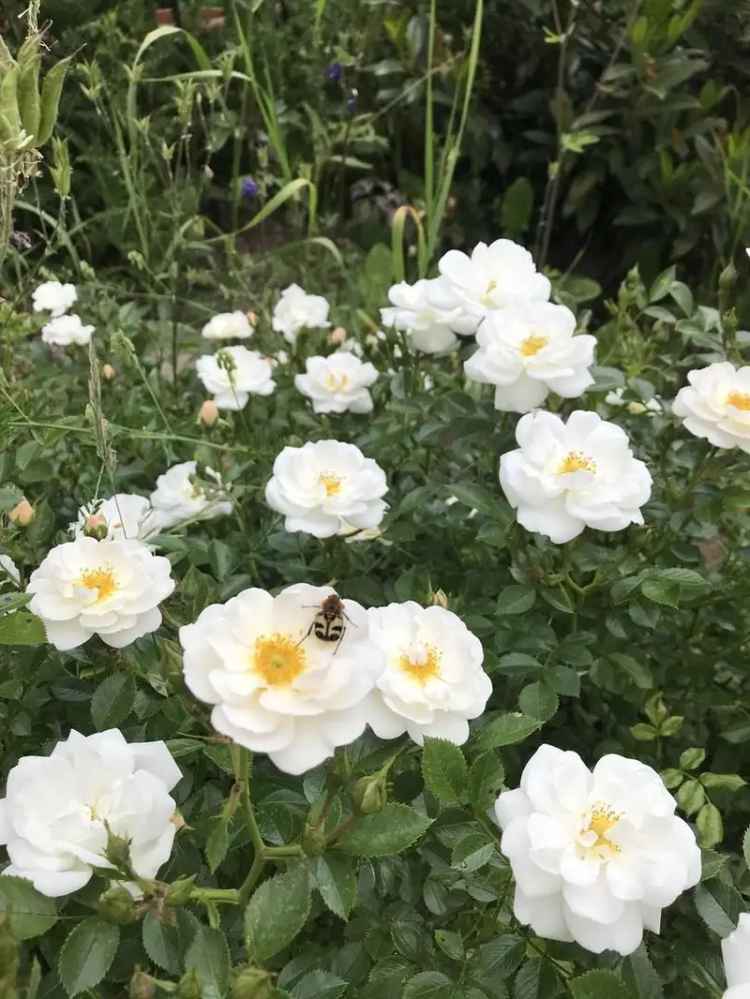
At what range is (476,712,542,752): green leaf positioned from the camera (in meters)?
0.76

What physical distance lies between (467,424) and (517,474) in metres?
0.25

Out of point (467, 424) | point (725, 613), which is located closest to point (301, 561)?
point (467, 424)

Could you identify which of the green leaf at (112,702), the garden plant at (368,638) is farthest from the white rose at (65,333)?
the green leaf at (112,702)

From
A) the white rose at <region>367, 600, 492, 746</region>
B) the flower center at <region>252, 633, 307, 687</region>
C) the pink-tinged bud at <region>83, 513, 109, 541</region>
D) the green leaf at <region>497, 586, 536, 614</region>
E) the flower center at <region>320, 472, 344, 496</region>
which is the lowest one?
the green leaf at <region>497, 586, 536, 614</region>

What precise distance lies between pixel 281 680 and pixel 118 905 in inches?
6.5

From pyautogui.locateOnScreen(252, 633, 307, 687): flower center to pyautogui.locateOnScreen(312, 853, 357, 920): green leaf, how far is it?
137 millimetres

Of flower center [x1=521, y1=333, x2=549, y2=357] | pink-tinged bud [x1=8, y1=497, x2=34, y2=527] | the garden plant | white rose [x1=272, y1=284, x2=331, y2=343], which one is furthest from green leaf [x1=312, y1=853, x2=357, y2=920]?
white rose [x1=272, y1=284, x2=331, y2=343]

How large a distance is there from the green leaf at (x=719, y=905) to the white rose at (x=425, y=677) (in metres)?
0.21

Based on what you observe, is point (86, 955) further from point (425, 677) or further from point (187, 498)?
point (187, 498)

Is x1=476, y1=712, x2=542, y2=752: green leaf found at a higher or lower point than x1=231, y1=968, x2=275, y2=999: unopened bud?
lower

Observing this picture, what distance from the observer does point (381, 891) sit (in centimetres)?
81

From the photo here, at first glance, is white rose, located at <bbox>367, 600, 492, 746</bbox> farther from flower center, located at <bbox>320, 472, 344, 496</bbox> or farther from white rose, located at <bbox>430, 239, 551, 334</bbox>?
white rose, located at <bbox>430, 239, 551, 334</bbox>

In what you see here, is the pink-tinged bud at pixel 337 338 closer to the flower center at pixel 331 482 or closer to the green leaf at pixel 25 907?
the flower center at pixel 331 482

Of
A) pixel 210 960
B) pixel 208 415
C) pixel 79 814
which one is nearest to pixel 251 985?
pixel 210 960
